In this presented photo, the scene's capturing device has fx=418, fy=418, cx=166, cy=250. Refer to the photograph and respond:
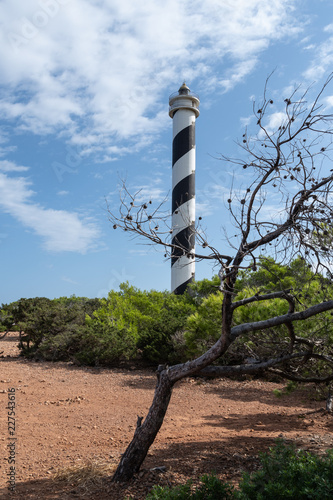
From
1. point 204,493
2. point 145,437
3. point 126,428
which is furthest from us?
point 126,428

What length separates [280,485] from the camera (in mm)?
2816

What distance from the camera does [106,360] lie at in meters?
11.1

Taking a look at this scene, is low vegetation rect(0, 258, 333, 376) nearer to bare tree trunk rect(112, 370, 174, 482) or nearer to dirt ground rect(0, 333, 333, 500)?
dirt ground rect(0, 333, 333, 500)

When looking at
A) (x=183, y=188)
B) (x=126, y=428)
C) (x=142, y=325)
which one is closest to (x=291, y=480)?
(x=126, y=428)

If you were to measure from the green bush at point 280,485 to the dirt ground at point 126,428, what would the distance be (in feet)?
2.89

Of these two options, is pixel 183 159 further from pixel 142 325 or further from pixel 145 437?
pixel 145 437

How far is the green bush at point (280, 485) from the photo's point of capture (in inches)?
110

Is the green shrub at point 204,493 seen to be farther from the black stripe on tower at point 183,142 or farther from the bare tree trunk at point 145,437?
the black stripe on tower at point 183,142

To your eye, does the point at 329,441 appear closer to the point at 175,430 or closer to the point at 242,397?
the point at 175,430

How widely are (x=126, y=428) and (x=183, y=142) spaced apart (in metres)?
16.1

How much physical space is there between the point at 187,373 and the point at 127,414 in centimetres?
355

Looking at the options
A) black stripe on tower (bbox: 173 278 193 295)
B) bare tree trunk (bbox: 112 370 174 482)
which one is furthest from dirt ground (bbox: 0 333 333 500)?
black stripe on tower (bbox: 173 278 193 295)

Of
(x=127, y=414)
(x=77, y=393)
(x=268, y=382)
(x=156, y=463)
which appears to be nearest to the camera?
(x=156, y=463)

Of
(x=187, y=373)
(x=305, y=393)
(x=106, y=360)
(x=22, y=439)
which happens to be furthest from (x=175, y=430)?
(x=106, y=360)
